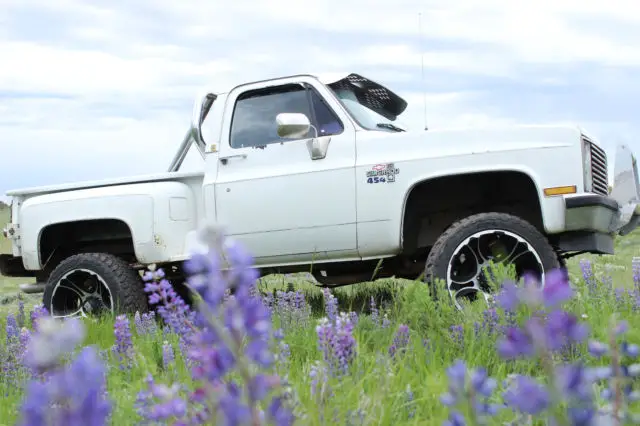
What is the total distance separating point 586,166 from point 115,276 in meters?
3.98

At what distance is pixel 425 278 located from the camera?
211 inches

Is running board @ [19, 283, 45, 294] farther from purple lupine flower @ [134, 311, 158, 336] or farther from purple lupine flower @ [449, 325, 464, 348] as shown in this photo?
purple lupine flower @ [449, 325, 464, 348]

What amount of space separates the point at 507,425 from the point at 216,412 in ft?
3.55

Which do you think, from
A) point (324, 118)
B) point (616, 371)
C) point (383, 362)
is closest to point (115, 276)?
point (324, 118)

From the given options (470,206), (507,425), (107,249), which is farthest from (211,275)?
(107,249)

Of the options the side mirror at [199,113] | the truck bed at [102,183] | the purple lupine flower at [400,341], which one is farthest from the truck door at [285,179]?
the purple lupine flower at [400,341]

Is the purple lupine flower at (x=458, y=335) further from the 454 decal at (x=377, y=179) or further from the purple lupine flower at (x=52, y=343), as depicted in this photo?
the purple lupine flower at (x=52, y=343)

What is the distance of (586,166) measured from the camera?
5289mm

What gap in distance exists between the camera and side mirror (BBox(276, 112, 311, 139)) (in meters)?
5.39

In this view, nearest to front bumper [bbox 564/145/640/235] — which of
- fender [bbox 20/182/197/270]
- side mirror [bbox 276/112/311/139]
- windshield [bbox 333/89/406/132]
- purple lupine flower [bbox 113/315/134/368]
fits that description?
windshield [bbox 333/89/406/132]

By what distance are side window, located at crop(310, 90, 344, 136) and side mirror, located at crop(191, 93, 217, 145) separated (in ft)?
3.45

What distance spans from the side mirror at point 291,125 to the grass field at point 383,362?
1447 mm

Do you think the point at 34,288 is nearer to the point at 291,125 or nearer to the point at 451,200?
the point at 291,125

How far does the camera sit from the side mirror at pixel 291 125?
5.39 m
